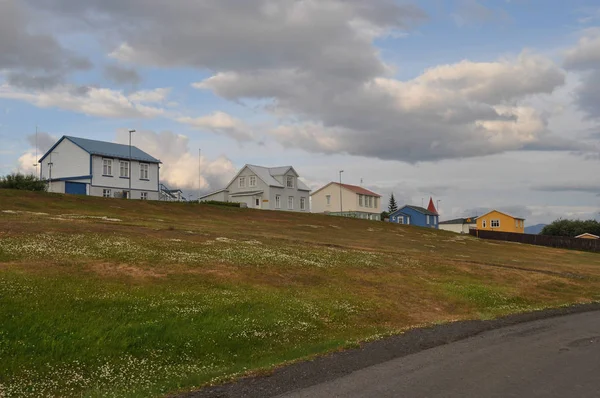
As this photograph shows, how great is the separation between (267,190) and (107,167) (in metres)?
31.4

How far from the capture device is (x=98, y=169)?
72.6 metres

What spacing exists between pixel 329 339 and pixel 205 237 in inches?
797

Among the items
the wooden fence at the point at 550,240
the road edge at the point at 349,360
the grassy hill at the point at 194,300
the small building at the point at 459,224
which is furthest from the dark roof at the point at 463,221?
the road edge at the point at 349,360

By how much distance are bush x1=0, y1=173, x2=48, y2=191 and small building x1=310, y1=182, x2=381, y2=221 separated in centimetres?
6612

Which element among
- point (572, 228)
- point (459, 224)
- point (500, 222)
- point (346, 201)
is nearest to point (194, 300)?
point (346, 201)

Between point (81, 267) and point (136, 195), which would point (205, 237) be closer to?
point (81, 267)

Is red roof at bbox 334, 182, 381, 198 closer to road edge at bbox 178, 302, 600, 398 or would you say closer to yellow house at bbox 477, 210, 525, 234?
yellow house at bbox 477, 210, 525, 234

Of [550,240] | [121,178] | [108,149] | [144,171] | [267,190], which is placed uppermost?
[108,149]

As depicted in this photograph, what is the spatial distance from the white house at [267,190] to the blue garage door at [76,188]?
101 ft

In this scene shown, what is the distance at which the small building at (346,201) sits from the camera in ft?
385

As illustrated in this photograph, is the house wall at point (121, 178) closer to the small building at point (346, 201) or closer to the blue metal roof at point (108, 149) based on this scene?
the blue metal roof at point (108, 149)

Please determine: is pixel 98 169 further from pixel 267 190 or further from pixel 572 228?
pixel 572 228

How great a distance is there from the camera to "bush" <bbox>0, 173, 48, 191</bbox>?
62.0 metres

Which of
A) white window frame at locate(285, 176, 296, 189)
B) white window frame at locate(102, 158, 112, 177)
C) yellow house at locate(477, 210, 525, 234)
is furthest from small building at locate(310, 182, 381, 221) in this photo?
white window frame at locate(102, 158, 112, 177)
